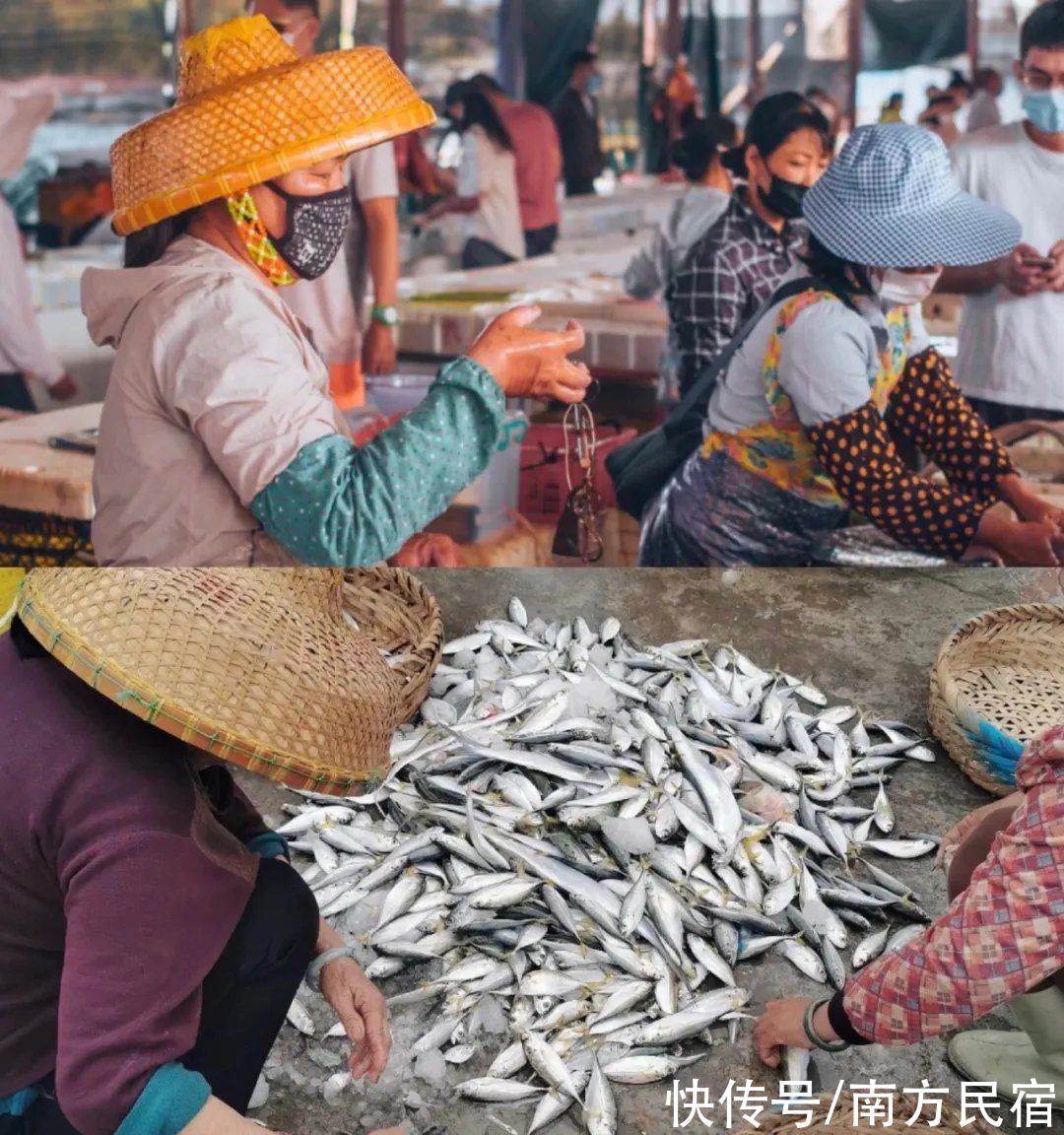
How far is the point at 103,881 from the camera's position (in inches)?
61.7

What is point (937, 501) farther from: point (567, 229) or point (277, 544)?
point (277, 544)

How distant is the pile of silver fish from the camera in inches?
91.6

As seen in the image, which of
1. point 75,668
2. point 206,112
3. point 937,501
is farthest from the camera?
point 937,501

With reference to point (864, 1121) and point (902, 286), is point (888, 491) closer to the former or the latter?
point (902, 286)

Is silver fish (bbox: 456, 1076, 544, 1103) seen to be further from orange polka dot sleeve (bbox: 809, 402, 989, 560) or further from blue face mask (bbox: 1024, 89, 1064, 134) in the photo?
blue face mask (bbox: 1024, 89, 1064, 134)

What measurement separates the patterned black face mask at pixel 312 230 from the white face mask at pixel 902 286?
1.14m

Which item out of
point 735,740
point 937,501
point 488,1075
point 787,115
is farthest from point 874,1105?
point 787,115

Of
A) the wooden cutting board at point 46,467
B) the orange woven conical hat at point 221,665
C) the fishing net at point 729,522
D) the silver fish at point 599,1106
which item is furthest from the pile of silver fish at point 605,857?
the wooden cutting board at point 46,467

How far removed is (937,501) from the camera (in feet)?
9.64

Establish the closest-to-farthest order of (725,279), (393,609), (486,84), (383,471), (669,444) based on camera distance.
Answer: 1. (383,471)
2. (486,84)
3. (725,279)
4. (669,444)
5. (393,609)

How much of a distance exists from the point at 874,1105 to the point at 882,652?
1491 millimetres

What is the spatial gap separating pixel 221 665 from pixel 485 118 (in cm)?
148

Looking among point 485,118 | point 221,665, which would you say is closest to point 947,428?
point 485,118

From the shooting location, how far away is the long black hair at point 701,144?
8.94 feet
